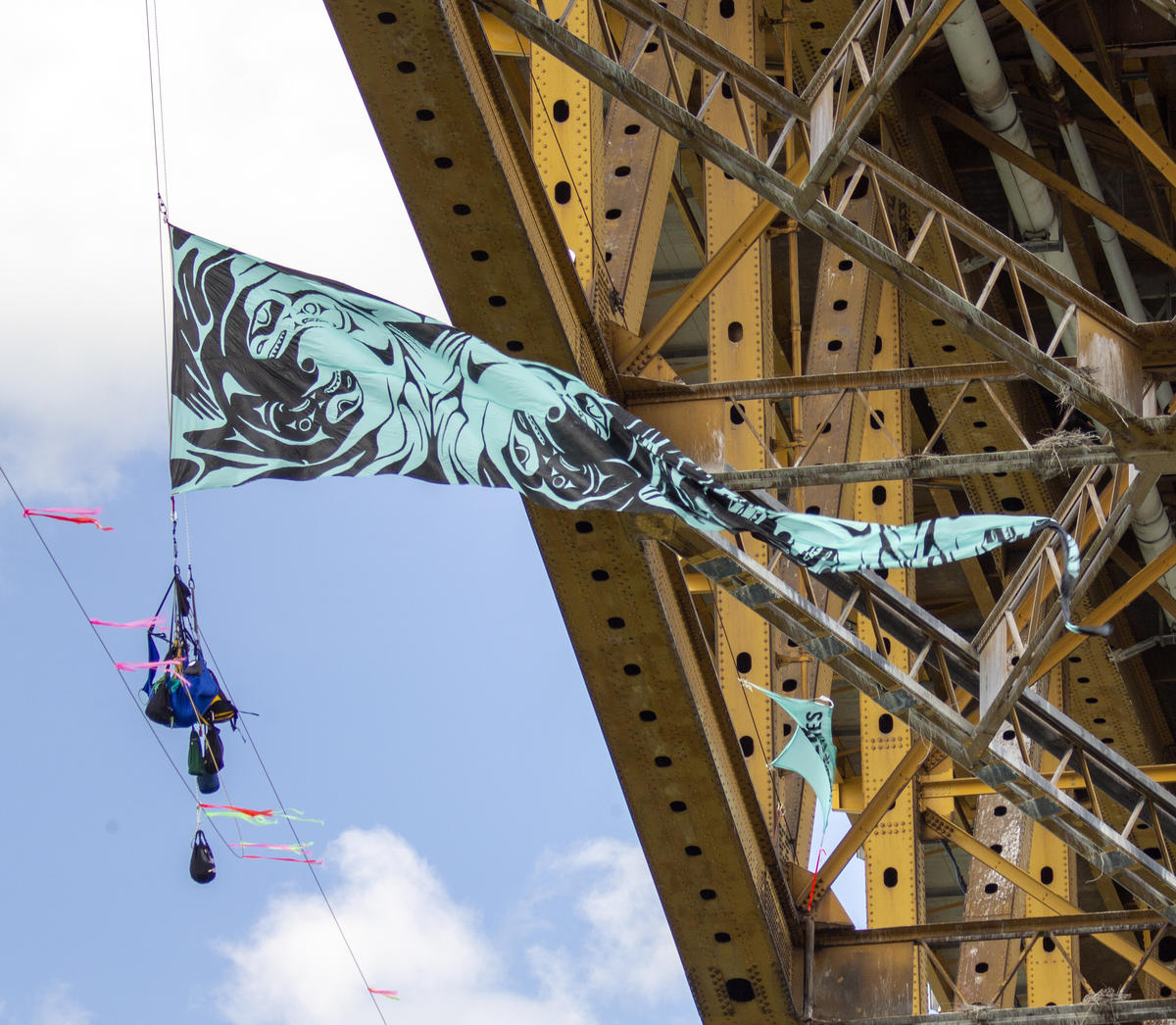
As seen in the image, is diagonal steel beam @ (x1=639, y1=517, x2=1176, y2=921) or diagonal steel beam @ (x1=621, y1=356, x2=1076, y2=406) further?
diagonal steel beam @ (x1=621, y1=356, x2=1076, y2=406)

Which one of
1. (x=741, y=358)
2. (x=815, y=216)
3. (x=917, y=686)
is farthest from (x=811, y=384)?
(x=815, y=216)

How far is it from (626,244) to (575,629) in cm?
262

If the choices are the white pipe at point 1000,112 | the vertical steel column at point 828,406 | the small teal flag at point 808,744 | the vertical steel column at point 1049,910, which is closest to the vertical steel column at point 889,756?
the vertical steel column at point 828,406

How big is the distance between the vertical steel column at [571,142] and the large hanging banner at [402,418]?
54.5 inches

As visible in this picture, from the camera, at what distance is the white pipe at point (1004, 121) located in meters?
17.7

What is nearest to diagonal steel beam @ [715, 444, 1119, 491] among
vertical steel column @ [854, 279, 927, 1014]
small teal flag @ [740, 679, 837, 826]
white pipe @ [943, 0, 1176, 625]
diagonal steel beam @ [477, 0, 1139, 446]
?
diagonal steel beam @ [477, 0, 1139, 446]

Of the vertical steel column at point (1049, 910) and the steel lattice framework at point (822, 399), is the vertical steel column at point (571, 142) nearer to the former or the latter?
the steel lattice framework at point (822, 399)

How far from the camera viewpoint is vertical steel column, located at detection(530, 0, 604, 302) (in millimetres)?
12875

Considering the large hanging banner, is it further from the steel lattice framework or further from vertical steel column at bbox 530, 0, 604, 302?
vertical steel column at bbox 530, 0, 604, 302

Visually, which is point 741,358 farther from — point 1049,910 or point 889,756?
point 1049,910

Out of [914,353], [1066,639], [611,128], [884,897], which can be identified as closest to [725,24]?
[611,128]

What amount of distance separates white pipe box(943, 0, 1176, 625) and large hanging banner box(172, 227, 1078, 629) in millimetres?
6330

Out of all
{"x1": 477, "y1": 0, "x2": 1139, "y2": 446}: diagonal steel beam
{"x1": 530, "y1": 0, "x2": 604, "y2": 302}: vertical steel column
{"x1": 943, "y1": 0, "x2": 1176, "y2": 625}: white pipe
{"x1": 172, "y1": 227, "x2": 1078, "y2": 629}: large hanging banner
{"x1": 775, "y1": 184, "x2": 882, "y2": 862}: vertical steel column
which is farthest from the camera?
{"x1": 943, "y1": 0, "x2": 1176, "y2": 625}: white pipe

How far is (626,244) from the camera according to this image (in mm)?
13617
